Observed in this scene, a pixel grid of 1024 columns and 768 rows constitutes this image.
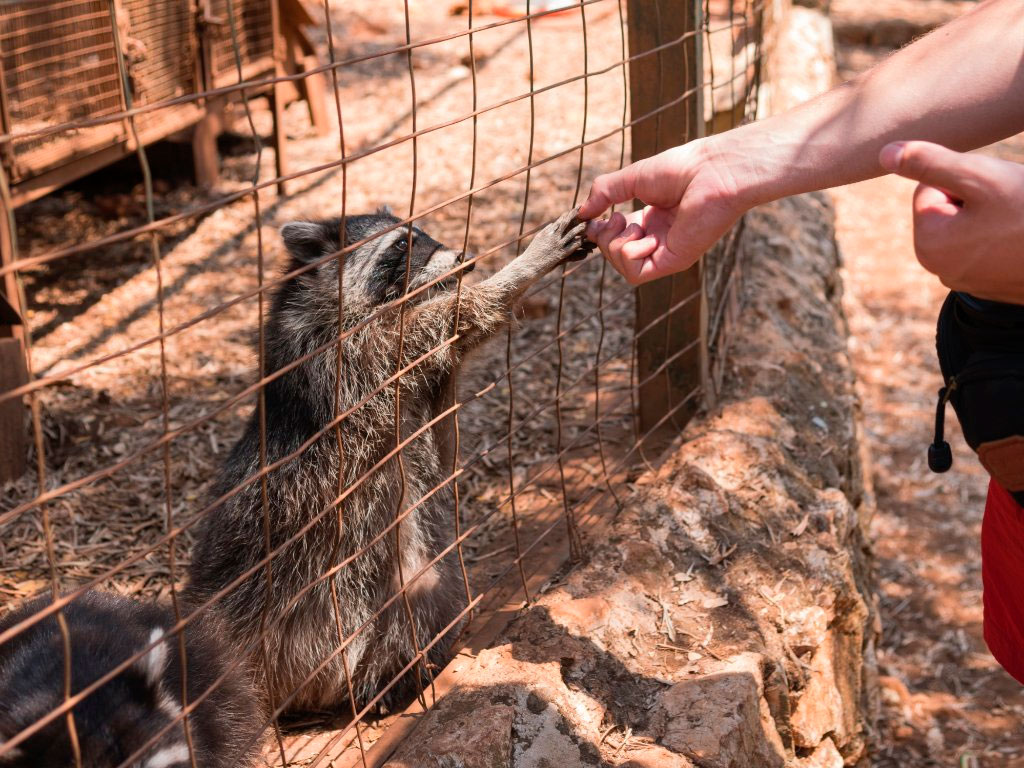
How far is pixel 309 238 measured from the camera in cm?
341

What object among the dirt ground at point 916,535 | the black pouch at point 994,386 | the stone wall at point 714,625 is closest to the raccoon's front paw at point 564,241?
the stone wall at point 714,625

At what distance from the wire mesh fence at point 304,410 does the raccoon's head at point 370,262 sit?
0.01 metres

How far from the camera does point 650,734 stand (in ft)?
8.63

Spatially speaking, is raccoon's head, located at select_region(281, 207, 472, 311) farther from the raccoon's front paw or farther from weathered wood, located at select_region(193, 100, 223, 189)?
weathered wood, located at select_region(193, 100, 223, 189)

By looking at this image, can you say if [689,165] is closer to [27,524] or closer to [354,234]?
[354,234]

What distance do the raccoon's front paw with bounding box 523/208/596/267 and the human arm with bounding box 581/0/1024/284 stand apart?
0.45 meters

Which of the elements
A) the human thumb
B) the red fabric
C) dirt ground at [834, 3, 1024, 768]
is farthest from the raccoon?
dirt ground at [834, 3, 1024, 768]

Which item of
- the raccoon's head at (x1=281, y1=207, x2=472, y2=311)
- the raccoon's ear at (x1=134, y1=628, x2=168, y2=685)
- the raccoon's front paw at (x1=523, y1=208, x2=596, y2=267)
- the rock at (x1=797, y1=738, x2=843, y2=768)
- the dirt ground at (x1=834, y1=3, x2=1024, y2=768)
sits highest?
the raccoon's front paw at (x1=523, y1=208, x2=596, y2=267)

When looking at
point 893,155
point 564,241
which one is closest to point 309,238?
point 564,241

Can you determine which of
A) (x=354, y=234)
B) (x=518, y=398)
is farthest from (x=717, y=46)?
(x=354, y=234)

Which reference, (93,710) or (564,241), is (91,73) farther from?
(93,710)

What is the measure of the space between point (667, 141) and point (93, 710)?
2.55 metres

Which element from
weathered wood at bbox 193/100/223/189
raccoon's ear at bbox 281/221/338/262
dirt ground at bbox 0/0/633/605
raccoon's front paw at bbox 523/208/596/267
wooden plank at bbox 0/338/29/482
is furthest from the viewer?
weathered wood at bbox 193/100/223/189

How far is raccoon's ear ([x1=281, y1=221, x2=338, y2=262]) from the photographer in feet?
11.1
